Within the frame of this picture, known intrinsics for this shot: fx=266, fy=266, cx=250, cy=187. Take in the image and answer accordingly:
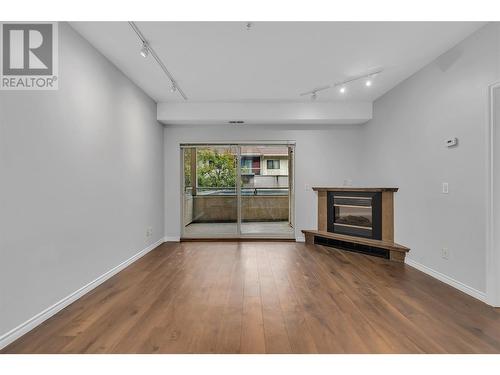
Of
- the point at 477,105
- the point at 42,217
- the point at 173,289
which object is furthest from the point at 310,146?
the point at 42,217

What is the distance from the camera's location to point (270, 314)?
7.71ft

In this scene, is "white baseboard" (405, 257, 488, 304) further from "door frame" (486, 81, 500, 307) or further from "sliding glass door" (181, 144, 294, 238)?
"sliding glass door" (181, 144, 294, 238)

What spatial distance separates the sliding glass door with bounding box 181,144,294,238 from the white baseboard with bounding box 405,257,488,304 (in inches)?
96.8

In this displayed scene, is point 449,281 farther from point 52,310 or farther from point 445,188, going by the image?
point 52,310

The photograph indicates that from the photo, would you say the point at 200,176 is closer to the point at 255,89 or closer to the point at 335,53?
the point at 255,89

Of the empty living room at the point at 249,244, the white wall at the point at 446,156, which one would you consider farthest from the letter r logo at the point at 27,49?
the white wall at the point at 446,156

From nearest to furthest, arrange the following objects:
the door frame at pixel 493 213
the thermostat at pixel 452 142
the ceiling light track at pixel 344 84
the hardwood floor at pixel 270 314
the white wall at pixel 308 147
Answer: the hardwood floor at pixel 270 314
the door frame at pixel 493 213
the thermostat at pixel 452 142
the ceiling light track at pixel 344 84
the white wall at pixel 308 147

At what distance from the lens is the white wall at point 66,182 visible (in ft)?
6.50

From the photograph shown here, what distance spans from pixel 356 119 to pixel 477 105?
8.04 ft

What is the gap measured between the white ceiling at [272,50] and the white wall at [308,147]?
1.31 m

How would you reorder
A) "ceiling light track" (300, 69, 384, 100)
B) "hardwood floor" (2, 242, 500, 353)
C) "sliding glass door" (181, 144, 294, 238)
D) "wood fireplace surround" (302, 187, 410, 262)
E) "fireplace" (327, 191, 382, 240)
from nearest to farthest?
"hardwood floor" (2, 242, 500, 353) < "ceiling light track" (300, 69, 384, 100) < "wood fireplace surround" (302, 187, 410, 262) < "fireplace" (327, 191, 382, 240) < "sliding glass door" (181, 144, 294, 238)

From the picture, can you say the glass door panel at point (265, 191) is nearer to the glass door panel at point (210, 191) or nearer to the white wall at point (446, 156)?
the glass door panel at point (210, 191)

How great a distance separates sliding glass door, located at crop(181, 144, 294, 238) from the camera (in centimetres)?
574

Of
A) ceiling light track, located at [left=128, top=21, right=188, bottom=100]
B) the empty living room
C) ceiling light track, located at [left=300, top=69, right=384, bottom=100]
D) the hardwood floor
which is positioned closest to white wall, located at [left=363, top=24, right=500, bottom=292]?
the empty living room
